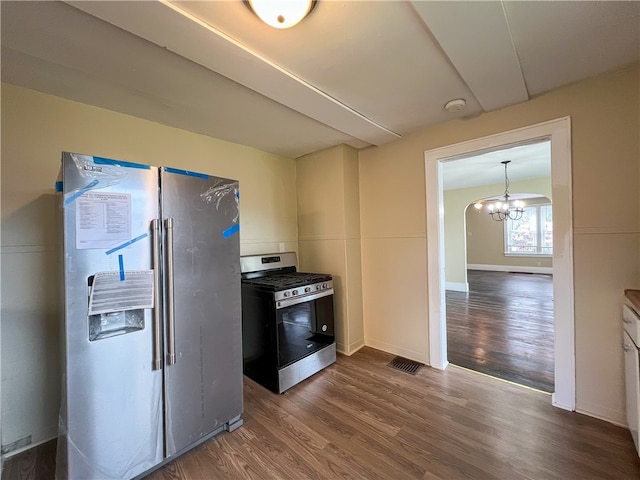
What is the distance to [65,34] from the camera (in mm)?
1274

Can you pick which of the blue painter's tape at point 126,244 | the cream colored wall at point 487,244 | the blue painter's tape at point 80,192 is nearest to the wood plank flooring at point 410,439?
the blue painter's tape at point 126,244

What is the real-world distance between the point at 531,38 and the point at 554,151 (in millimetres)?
921

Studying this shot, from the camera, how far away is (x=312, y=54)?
4.82 ft

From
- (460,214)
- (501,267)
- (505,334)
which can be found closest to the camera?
(505,334)

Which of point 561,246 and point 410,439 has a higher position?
point 561,246

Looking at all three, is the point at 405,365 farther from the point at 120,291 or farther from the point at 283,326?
the point at 120,291

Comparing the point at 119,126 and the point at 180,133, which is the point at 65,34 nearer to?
the point at 119,126

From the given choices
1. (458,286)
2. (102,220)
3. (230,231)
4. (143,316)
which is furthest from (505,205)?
(102,220)

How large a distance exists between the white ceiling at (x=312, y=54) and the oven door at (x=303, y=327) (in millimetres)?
1718

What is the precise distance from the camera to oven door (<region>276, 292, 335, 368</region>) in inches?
89.0

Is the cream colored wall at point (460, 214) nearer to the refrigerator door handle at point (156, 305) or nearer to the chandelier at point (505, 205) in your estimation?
the chandelier at point (505, 205)

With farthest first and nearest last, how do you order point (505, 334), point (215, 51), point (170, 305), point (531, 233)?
point (531, 233), point (505, 334), point (170, 305), point (215, 51)

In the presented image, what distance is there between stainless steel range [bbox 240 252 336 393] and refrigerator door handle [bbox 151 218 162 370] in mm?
891

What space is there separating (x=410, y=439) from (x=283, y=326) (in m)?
1.21
